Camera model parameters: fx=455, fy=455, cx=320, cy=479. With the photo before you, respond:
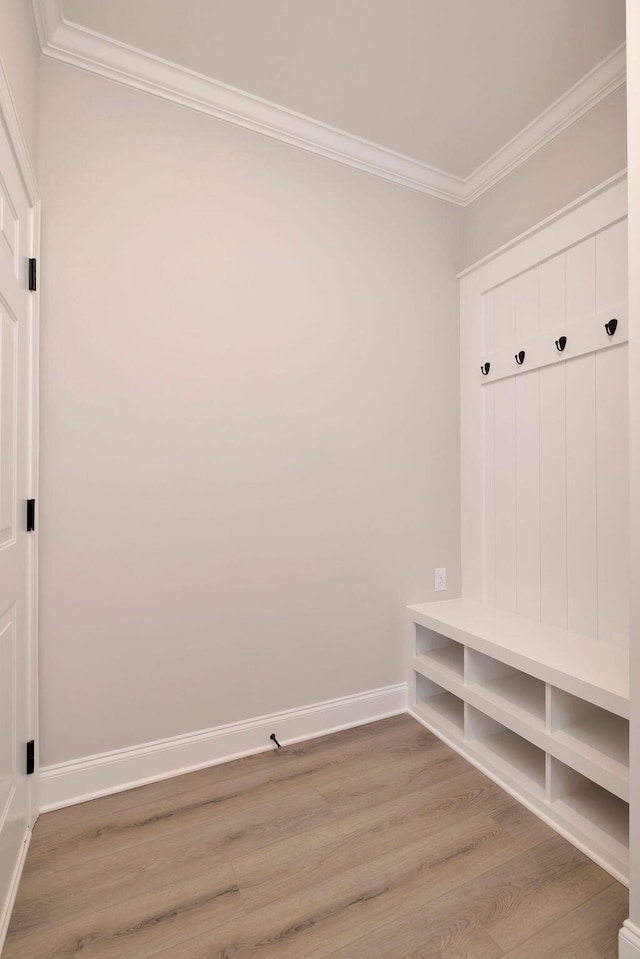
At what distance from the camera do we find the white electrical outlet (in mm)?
2420

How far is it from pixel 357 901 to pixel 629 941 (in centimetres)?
65

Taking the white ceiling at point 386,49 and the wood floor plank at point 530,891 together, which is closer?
the wood floor plank at point 530,891

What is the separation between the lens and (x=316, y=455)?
210 cm

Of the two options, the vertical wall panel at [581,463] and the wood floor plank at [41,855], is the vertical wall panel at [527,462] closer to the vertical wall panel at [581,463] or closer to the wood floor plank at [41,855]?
the vertical wall panel at [581,463]

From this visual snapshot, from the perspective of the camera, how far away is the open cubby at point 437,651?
2166 mm

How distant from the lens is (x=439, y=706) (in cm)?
223

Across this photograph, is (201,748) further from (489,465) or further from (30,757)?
(489,465)

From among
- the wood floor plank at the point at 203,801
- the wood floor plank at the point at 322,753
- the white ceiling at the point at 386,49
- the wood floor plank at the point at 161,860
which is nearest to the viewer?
the wood floor plank at the point at 161,860

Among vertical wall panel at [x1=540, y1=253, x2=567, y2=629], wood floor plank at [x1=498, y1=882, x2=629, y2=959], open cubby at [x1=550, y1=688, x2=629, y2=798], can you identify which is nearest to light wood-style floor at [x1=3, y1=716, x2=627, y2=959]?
wood floor plank at [x1=498, y1=882, x2=629, y2=959]

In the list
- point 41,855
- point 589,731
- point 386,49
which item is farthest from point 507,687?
point 386,49

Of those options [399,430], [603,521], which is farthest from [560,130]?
[603,521]

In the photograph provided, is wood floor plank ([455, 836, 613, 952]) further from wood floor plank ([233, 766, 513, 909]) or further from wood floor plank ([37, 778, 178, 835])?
wood floor plank ([37, 778, 178, 835])

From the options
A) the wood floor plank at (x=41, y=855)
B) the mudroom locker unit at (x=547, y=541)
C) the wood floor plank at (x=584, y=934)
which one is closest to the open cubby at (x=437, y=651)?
the mudroom locker unit at (x=547, y=541)

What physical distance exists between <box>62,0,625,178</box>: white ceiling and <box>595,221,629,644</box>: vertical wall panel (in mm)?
708
